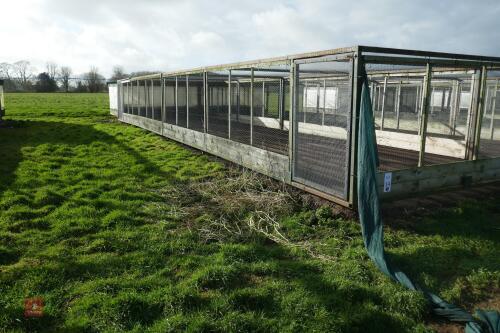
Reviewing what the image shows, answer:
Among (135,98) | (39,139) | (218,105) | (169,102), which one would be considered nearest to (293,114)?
(218,105)

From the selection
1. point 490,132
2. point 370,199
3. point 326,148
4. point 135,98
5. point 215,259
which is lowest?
point 215,259

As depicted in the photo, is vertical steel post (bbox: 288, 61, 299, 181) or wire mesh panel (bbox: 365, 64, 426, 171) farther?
wire mesh panel (bbox: 365, 64, 426, 171)

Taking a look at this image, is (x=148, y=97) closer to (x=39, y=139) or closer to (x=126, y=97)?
(x=126, y=97)

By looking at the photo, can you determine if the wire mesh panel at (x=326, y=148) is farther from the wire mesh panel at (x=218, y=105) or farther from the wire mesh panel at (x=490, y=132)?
the wire mesh panel at (x=218, y=105)

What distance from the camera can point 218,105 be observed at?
13125 mm

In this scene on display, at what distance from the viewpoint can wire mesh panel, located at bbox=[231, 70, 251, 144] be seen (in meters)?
9.44

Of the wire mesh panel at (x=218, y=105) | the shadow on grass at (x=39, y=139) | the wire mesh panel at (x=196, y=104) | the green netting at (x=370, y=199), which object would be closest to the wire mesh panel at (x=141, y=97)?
the shadow on grass at (x=39, y=139)

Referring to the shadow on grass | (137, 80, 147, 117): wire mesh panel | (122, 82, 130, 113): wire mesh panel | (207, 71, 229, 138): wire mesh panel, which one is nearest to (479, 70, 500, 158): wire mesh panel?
(207, 71, 229, 138): wire mesh panel

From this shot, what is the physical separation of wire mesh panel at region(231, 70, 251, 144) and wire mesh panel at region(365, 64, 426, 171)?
3.14m

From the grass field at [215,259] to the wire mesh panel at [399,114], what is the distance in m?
3.43

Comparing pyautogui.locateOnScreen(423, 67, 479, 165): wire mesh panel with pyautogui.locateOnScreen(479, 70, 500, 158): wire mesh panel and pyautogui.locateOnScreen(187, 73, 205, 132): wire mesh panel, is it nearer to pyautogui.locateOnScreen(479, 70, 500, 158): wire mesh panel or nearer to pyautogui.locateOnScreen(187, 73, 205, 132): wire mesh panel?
pyautogui.locateOnScreen(479, 70, 500, 158): wire mesh panel

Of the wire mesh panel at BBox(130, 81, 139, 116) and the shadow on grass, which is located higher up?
the wire mesh panel at BBox(130, 81, 139, 116)

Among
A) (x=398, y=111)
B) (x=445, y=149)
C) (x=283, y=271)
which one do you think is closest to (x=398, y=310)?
(x=283, y=271)

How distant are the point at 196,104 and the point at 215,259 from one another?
9.55m
